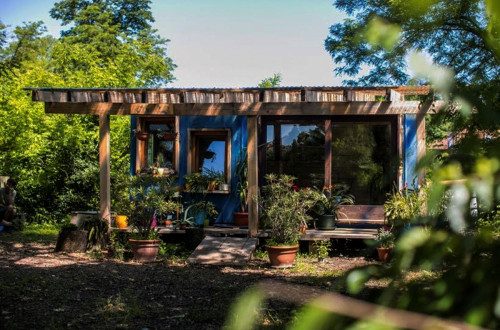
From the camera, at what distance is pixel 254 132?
9.60 m

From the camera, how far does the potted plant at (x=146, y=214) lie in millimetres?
9109

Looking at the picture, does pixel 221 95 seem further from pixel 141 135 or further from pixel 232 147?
pixel 141 135

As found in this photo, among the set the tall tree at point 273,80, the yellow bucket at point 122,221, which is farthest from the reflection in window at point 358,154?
the tall tree at point 273,80

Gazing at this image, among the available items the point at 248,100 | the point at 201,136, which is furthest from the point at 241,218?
the point at 248,100

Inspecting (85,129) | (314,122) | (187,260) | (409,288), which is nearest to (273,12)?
(409,288)

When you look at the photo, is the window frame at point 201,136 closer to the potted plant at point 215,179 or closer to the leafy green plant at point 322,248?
the potted plant at point 215,179

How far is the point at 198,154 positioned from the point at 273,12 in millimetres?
8086

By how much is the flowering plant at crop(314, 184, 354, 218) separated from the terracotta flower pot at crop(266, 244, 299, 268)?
1.90 meters

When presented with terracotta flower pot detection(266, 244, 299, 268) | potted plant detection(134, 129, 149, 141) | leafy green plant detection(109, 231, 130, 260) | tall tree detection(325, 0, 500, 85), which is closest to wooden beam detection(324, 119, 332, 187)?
terracotta flower pot detection(266, 244, 299, 268)

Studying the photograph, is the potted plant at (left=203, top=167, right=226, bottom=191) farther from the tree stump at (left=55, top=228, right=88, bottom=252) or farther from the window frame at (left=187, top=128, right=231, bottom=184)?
the tree stump at (left=55, top=228, right=88, bottom=252)

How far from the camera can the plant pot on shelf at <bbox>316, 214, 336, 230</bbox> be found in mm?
10227

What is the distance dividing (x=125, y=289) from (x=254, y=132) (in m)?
3.95

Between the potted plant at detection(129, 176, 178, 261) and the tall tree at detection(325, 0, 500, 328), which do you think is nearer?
the tall tree at detection(325, 0, 500, 328)

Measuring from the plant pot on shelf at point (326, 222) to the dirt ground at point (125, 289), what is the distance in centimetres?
99
